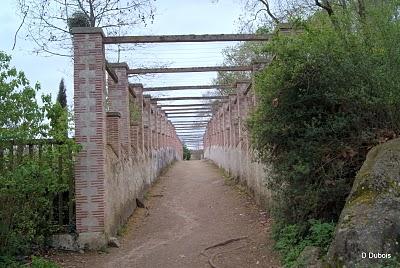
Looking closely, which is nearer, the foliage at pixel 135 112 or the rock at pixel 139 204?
the rock at pixel 139 204

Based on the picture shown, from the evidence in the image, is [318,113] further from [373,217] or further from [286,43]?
[373,217]

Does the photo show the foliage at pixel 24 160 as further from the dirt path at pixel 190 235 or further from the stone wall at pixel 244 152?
the stone wall at pixel 244 152

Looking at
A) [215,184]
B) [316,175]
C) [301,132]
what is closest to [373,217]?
[316,175]

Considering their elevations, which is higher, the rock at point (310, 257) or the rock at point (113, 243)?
the rock at point (310, 257)

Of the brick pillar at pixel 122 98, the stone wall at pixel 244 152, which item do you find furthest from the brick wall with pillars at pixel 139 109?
the stone wall at pixel 244 152

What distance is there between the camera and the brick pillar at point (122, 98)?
1411 cm

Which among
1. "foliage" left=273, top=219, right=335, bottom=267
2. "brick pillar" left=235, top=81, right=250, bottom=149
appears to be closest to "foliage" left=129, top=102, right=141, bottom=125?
"brick pillar" left=235, top=81, right=250, bottom=149

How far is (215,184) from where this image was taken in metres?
20.5

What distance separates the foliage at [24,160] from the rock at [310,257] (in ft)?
14.6

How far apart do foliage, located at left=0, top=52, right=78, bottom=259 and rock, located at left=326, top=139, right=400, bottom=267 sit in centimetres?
499

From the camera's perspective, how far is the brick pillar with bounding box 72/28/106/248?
9.64 metres

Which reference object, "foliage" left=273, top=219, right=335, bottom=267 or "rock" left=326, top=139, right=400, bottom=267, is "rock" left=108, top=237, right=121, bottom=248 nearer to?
"foliage" left=273, top=219, right=335, bottom=267

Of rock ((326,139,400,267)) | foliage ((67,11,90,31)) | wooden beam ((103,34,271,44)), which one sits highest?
foliage ((67,11,90,31))

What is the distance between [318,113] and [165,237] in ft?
16.1
